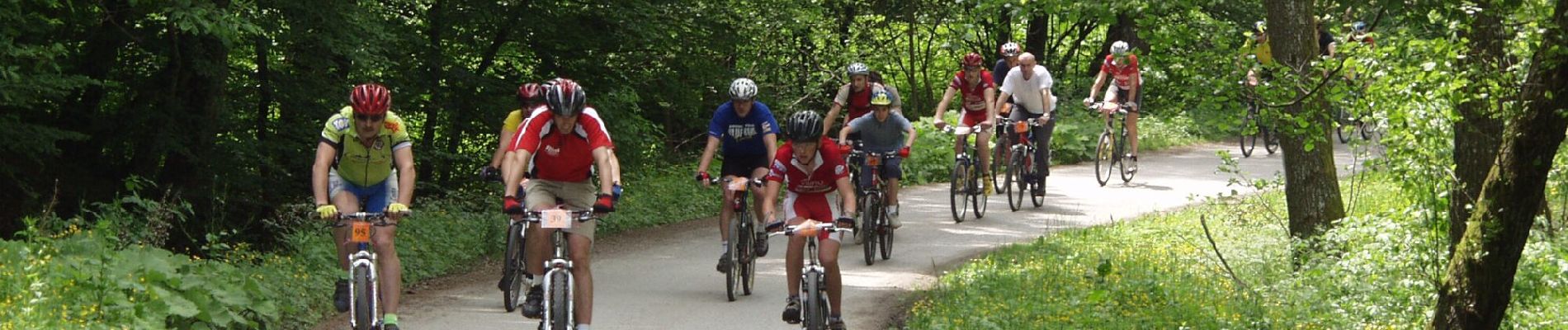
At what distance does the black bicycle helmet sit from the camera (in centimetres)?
957

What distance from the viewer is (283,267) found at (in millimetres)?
11477

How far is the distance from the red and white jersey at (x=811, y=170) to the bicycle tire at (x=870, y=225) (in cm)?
369

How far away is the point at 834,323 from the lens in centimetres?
917

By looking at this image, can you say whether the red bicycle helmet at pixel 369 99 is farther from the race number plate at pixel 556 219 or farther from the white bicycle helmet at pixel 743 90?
the white bicycle helmet at pixel 743 90

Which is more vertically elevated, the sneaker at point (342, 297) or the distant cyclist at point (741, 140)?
the distant cyclist at point (741, 140)

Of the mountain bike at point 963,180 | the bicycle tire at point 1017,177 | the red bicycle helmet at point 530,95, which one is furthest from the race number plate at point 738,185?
the bicycle tire at point 1017,177

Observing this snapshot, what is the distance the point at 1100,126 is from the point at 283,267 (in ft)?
55.5

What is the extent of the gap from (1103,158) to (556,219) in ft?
42.9

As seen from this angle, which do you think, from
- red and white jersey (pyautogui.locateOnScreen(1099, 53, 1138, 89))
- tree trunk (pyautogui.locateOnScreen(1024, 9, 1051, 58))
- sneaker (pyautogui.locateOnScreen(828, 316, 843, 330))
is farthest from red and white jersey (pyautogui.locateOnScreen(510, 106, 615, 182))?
tree trunk (pyautogui.locateOnScreen(1024, 9, 1051, 58))

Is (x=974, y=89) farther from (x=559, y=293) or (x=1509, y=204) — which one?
(x=559, y=293)

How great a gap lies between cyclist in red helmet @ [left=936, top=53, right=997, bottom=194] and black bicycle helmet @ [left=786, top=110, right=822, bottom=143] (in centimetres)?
636

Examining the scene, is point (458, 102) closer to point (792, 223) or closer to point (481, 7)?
point (481, 7)

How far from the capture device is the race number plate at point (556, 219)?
27.0 feet

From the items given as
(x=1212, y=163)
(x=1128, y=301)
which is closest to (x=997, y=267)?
(x=1128, y=301)
